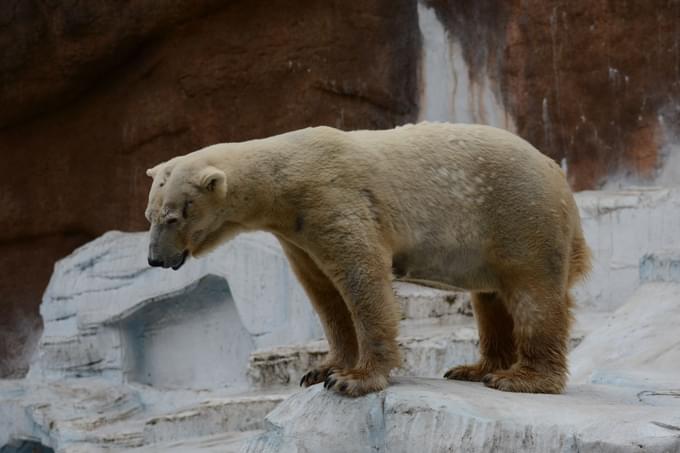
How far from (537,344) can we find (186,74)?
6.60m

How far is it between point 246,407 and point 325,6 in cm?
424

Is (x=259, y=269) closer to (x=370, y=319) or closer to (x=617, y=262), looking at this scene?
(x=617, y=262)

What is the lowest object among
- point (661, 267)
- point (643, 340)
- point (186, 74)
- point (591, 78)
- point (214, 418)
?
point (214, 418)

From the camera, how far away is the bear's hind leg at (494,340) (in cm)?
481

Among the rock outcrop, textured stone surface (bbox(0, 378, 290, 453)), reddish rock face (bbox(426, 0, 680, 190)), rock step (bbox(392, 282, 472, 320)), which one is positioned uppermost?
reddish rock face (bbox(426, 0, 680, 190))

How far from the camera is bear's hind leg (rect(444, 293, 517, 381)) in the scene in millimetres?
4809

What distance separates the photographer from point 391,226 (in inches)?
170

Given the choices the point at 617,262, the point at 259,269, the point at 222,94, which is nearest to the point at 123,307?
the point at 259,269

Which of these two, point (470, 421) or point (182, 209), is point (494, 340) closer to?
point (470, 421)

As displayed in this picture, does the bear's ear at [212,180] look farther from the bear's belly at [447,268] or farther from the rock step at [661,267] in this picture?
the rock step at [661,267]

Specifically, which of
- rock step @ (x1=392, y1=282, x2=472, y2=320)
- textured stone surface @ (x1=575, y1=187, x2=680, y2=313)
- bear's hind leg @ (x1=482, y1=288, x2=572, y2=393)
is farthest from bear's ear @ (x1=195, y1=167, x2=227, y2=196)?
textured stone surface @ (x1=575, y1=187, x2=680, y2=313)

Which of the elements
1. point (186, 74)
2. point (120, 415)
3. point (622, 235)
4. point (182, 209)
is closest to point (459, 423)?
point (182, 209)

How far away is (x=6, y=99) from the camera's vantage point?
10.5m

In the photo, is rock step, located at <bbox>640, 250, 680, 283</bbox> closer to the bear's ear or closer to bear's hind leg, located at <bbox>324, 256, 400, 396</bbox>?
bear's hind leg, located at <bbox>324, 256, 400, 396</bbox>
